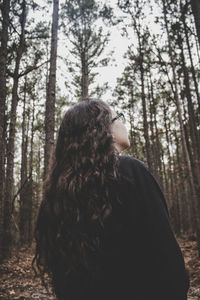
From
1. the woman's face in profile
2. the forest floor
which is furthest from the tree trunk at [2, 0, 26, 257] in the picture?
the woman's face in profile

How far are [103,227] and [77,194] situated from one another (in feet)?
0.67

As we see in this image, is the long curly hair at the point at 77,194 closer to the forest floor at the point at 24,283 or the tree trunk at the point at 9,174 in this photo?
the forest floor at the point at 24,283

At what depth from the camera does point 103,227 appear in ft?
3.36

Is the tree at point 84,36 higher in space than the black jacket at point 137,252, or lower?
higher

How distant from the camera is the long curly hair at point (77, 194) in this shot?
1.05 m

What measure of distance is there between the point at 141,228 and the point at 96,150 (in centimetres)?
44

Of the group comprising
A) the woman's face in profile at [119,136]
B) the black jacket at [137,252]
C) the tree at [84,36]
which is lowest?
the black jacket at [137,252]

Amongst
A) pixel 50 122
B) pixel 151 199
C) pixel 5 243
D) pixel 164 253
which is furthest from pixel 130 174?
pixel 5 243

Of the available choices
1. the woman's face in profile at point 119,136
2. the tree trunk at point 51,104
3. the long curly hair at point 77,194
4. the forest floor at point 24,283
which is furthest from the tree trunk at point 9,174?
the woman's face in profile at point 119,136

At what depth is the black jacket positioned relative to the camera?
93 cm

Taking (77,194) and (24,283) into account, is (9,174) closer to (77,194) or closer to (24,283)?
(24,283)

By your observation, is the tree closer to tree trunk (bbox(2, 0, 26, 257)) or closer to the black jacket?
tree trunk (bbox(2, 0, 26, 257))

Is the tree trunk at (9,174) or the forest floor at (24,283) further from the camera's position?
the tree trunk at (9,174)

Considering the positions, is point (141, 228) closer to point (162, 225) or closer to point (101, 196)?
point (162, 225)
